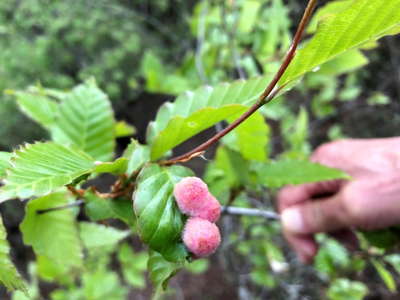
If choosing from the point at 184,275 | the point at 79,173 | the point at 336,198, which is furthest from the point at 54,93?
the point at 184,275

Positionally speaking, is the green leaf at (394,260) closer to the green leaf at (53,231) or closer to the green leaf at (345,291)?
the green leaf at (345,291)

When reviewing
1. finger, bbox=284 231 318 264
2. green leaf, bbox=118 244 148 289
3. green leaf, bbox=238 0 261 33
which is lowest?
green leaf, bbox=118 244 148 289

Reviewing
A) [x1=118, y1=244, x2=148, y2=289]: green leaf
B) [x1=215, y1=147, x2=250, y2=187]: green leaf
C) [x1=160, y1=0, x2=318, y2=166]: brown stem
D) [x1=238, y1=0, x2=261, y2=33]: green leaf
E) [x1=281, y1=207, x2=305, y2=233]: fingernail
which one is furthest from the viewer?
[x1=118, y1=244, x2=148, y2=289]: green leaf

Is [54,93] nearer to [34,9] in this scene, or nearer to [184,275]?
[34,9]

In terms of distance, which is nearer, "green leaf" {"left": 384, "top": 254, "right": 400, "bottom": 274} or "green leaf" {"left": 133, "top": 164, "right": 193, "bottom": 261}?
"green leaf" {"left": 133, "top": 164, "right": 193, "bottom": 261}

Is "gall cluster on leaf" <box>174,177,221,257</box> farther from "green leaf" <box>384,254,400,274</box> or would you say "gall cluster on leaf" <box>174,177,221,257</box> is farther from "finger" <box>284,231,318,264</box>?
"green leaf" <box>384,254,400,274</box>

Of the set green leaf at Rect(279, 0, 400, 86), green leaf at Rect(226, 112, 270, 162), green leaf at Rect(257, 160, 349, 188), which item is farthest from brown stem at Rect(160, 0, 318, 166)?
green leaf at Rect(257, 160, 349, 188)

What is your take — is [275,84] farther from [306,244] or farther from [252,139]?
[306,244]

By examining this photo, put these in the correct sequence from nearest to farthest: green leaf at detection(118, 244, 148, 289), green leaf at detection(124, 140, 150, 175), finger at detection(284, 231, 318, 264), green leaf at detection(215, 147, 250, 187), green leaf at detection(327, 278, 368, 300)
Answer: green leaf at detection(124, 140, 150, 175), green leaf at detection(215, 147, 250, 187), finger at detection(284, 231, 318, 264), green leaf at detection(327, 278, 368, 300), green leaf at detection(118, 244, 148, 289)
